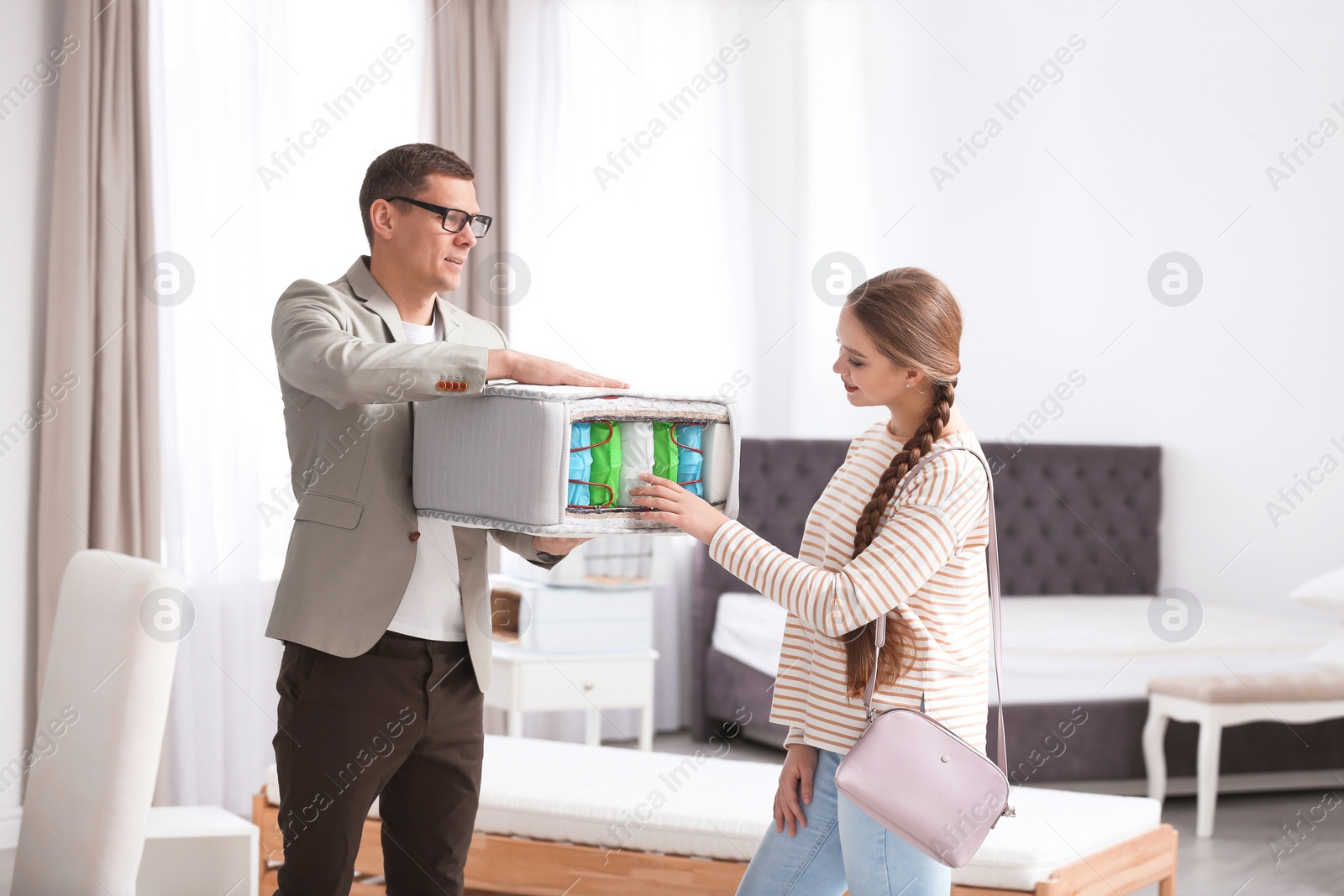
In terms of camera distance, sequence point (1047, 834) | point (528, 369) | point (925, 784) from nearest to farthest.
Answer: point (925, 784) < point (528, 369) < point (1047, 834)

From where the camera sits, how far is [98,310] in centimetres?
354

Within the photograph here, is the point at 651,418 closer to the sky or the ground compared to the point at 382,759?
closer to the sky

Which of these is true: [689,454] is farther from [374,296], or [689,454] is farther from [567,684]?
[567,684]

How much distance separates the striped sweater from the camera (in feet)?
4.81

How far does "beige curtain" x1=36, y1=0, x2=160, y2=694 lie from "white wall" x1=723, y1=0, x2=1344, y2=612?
258 centimetres

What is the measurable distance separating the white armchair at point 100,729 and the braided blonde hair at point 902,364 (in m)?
0.89

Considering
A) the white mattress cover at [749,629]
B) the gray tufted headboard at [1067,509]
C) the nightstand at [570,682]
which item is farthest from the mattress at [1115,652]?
the gray tufted headboard at [1067,509]

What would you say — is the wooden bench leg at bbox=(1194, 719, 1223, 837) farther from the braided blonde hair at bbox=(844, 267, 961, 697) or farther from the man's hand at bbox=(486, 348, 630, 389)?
the man's hand at bbox=(486, 348, 630, 389)

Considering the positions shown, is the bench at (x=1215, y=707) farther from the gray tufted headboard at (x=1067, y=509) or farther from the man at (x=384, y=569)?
the man at (x=384, y=569)

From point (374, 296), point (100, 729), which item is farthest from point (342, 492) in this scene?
point (100, 729)

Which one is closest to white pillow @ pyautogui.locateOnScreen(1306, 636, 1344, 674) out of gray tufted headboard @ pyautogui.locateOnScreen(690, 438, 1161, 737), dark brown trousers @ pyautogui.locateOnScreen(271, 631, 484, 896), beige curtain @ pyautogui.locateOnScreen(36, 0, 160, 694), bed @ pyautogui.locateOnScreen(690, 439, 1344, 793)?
bed @ pyautogui.locateOnScreen(690, 439, 1344, 793)

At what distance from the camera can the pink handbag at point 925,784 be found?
144 cm

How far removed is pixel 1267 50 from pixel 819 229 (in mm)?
1964

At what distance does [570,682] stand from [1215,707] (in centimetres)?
207
